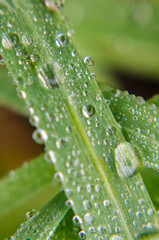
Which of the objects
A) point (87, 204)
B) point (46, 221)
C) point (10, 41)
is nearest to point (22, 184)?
point (46, 221)

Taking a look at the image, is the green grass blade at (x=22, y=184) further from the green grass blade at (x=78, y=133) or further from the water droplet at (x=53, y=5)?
the water droplet at (x=53, y=5)

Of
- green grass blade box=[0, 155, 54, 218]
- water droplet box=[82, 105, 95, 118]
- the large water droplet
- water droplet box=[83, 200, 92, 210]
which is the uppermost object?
green grass blade box=[0, 155, 54, 218]

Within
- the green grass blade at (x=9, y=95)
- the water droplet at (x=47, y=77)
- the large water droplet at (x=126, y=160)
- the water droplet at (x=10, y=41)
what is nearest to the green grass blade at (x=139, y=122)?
the large water droplet at (x=126, y=160)

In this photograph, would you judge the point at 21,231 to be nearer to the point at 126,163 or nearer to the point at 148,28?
the point at 126,163

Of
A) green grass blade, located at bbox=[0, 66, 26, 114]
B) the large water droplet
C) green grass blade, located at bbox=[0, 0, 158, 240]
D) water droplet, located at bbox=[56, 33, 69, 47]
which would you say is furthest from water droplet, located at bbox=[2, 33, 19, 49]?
green grass blade, located at bbox=[0, 66, 26, 114]

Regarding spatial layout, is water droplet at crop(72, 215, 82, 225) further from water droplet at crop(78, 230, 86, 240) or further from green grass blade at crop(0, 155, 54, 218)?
green grass blade at crop(0, 155, 54, 218)

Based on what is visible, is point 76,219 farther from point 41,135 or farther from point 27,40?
point 27,40
